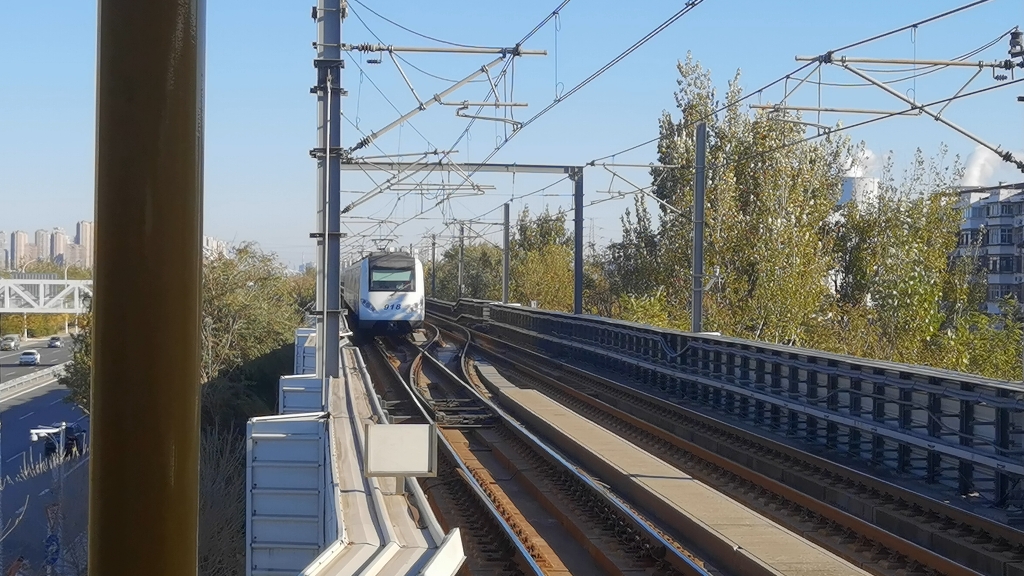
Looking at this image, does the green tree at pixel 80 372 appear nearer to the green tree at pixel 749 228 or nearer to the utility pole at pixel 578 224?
the utility pole at pixel 578 224

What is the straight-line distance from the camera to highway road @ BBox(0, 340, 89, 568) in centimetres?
3366

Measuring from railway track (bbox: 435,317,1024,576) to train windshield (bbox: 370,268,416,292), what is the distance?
1792 centimetres

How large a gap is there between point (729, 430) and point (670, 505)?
17.5 feet

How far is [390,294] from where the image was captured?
1501 inches

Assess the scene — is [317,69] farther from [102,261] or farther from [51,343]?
[51,343]

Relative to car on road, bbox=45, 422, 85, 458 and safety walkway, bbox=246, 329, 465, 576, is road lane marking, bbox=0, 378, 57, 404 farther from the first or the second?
safety walkway, bbox=246, 329, 465, 576

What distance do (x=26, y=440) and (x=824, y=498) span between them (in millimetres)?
49415

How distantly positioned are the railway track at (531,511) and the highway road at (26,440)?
229 inches

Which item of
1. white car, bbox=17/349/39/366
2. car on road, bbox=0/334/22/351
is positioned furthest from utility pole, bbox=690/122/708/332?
car on road, bbox=0/334/22/351

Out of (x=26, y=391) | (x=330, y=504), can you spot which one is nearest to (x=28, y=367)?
(x=26, y=391)

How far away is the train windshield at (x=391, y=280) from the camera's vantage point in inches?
1503

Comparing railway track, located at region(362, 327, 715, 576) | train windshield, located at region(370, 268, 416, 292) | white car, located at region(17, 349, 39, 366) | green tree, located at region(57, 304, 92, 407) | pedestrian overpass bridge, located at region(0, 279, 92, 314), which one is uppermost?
train windshield, located at region(370, 268, 416, 292)

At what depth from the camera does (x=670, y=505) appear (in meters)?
11.0

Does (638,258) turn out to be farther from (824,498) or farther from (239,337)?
(824,498)
